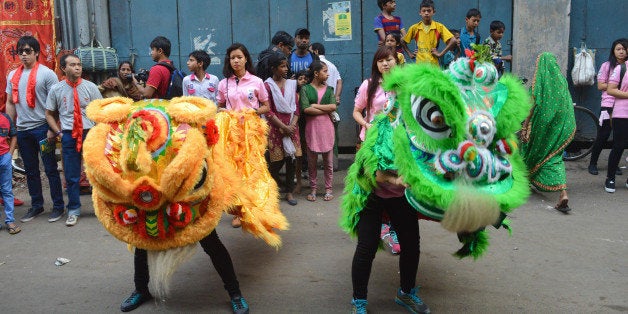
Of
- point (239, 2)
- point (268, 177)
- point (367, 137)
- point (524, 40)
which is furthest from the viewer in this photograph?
point (239, 2)

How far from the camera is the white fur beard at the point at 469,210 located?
283cm

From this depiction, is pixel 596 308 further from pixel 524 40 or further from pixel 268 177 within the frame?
pixel 524 40

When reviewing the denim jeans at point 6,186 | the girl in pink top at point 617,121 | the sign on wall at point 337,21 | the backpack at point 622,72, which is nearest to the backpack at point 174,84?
the denim jeans at point 6,186

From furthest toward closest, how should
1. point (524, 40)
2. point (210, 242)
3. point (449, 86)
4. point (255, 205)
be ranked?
point (524, 40)
point (255, 205)
point (210, 242)
point (449, 86)

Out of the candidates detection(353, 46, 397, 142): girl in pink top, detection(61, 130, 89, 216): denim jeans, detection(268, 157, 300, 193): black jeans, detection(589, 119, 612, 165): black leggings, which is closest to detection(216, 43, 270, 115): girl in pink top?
detection(268, 157, 300, 193): black jeans

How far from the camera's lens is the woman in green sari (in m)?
5.88

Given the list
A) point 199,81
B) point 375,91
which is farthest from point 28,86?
point 375,91

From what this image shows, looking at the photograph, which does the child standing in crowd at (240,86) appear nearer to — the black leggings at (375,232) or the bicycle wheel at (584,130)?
the black leggings at (375,232)

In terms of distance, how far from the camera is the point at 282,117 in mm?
6320

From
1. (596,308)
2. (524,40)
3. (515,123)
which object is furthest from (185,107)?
(524,40)

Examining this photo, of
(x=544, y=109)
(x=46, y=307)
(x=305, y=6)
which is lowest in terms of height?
(x=46, y=307)

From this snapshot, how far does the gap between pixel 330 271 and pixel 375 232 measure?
1.06 metres

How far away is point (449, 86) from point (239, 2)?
6.59 metres

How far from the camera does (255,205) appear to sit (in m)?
4.16
